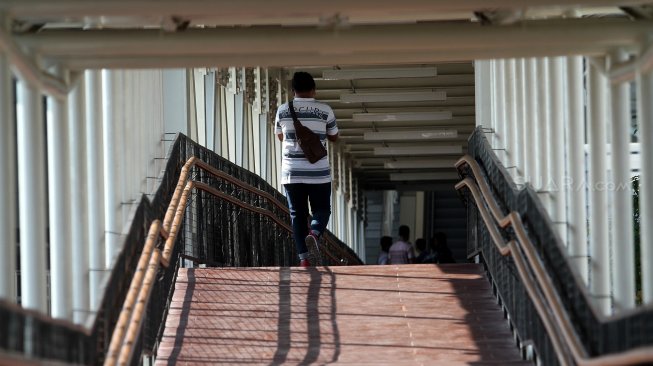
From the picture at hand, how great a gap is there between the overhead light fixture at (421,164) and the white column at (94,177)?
2689 cm

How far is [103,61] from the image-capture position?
8.48 m

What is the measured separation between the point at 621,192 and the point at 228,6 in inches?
97.3

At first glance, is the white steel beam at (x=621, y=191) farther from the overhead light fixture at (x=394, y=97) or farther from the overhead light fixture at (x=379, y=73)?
the overhead light fixture at (x=394, y=97)

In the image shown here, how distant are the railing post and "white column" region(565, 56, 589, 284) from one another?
47.7 inches

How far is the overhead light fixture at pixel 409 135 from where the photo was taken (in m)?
32.2

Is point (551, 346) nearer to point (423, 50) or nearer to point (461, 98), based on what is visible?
point (423, 50)

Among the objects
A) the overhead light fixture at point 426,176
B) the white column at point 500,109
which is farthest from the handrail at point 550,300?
the overhead light fixture at point 426,176

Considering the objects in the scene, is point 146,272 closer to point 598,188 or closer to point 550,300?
point 550,300

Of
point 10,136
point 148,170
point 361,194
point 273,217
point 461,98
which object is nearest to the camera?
point 10,136

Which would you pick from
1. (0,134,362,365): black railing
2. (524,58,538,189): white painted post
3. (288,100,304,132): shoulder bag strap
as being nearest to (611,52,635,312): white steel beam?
(524,58,538,189): white painted post

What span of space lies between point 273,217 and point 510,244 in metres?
8.09

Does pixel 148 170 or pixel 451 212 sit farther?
pixel 451 212

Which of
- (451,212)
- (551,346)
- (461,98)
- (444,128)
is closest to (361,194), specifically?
(451,212)

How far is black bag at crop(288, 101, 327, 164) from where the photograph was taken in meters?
12.3
